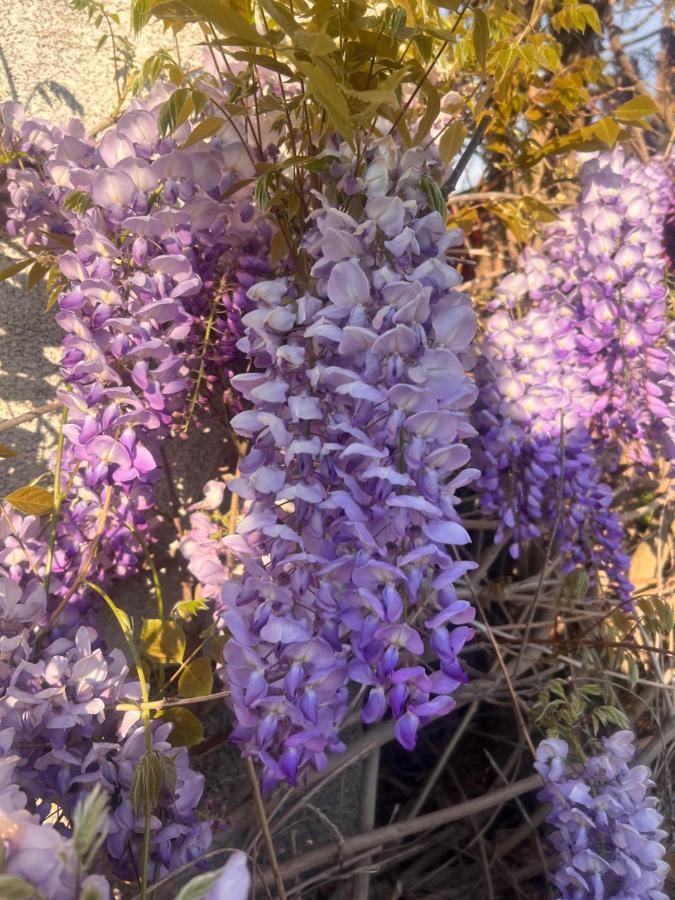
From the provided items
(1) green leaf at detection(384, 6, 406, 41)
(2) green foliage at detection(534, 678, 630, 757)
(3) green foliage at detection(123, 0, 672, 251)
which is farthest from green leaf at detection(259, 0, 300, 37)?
(2) green foliage at detection(534, 678, 630, 757)

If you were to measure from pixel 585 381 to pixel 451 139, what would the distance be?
498 mm

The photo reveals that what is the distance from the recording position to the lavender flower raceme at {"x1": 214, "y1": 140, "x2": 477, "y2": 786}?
1.97ft

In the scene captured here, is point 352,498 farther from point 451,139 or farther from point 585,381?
point 585,381

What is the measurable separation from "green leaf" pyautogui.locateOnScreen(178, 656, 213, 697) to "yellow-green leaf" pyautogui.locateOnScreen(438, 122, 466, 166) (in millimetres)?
619

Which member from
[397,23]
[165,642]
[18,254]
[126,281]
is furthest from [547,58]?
[165,642]

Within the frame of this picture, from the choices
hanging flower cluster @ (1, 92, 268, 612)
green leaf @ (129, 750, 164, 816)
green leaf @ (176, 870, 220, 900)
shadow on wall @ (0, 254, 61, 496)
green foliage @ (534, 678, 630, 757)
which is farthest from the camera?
shadow on wall @ (0, 254, 61, 496)

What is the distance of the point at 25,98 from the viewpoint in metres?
1.02

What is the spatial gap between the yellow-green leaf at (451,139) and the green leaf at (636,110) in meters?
0.28

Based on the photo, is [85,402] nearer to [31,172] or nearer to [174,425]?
[174,425]

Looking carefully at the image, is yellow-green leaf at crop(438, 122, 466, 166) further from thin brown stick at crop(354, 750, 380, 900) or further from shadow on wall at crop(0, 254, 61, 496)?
thin brown stick at crop(354, 750, 380, 900)

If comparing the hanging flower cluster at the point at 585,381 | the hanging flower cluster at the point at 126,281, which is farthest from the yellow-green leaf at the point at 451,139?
the hanging flower cluster at the point at 585,381

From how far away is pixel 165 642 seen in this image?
85cm

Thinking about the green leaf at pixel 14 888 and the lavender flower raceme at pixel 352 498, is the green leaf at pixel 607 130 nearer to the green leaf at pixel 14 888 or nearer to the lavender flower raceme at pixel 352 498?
the lavender flower raceme at pixel 352 498

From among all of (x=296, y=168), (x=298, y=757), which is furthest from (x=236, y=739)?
(x=296, y=168)
